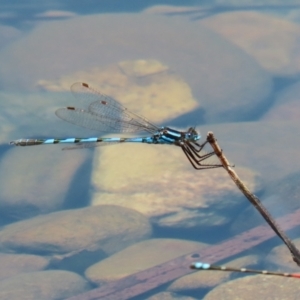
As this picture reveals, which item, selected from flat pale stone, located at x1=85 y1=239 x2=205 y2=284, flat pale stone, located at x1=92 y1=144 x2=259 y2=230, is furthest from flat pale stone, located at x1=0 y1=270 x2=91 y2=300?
flat pale stone, located at x1=92 y1=144 x2=259 y2=230

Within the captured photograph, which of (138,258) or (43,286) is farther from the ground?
(138,258)

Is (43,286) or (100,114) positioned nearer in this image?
(100,114)

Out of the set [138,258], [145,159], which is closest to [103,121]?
[138,258]

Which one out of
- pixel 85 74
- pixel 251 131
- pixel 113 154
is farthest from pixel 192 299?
pixel 85 74

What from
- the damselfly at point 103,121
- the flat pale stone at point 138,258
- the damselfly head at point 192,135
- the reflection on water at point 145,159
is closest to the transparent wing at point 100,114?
the damselfly at point 103,121

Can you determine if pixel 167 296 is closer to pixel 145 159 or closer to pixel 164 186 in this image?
pixel 164 186

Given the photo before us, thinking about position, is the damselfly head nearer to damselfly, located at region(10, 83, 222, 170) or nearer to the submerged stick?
damselfly, located at region(10, 83, 222, 170)
